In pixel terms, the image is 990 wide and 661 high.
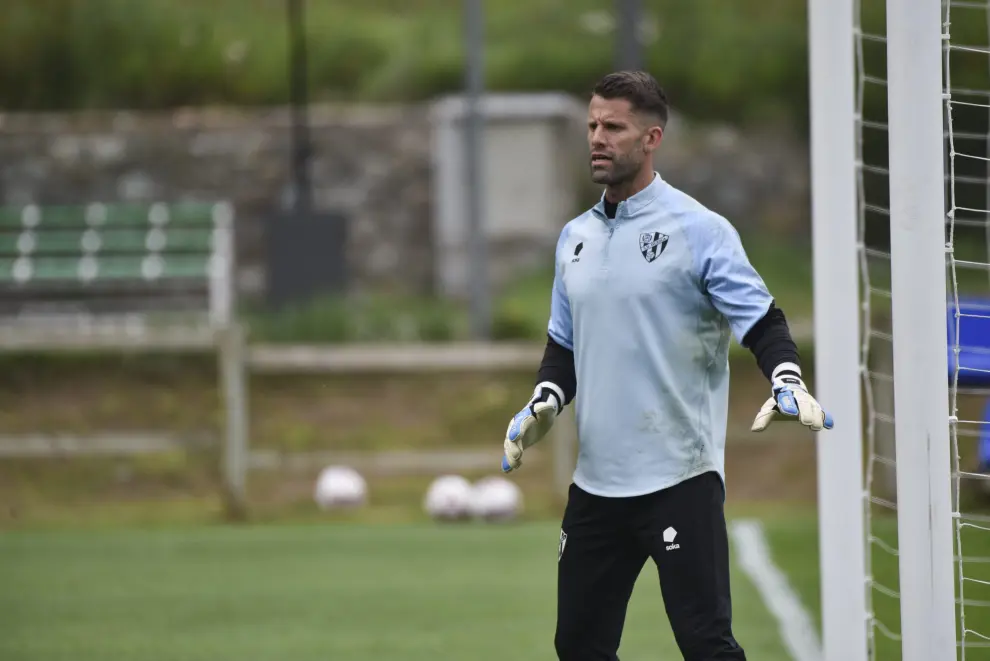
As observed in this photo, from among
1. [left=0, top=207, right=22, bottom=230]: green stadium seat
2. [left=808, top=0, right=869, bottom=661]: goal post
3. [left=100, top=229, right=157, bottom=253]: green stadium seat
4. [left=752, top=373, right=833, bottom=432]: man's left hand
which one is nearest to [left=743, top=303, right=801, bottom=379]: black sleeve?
[left=752, top=373, right=833, bottom=432]: man's left hand

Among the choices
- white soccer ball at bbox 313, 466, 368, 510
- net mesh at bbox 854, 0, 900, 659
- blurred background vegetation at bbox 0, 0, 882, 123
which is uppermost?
blurred background vegetation at bbox 0, 0, 882, 123

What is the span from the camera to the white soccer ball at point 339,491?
11602 mm

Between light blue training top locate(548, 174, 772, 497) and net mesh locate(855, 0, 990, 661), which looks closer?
light blue training top locate(548, 174, 772, 497)

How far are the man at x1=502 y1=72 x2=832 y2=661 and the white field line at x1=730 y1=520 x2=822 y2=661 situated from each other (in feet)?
8.72

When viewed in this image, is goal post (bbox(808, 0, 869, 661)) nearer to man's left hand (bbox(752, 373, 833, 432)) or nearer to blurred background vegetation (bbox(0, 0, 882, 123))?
man's left hand (bbox(752, 373, 833, 432))

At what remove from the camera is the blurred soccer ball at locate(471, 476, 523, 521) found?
10797 mm

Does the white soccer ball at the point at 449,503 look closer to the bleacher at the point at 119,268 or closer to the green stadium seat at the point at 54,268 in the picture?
the bleacher at the point at 119,268

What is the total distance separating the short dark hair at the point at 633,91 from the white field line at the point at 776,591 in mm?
3251

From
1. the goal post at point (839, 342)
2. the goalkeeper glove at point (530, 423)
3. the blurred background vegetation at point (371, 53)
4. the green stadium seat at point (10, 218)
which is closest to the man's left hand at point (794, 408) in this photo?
the goalkeeper glove at point (530, 423)

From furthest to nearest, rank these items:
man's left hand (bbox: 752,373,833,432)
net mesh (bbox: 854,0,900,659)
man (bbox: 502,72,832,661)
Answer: net mesh (bbox: 854,0,900,659) < man (bbox: 502,72,832,661) < man's left hand (bbox: 752,373,833,432)

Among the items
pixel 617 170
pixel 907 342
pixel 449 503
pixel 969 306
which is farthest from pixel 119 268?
pixel 907 342

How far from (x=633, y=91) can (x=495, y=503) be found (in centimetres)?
687

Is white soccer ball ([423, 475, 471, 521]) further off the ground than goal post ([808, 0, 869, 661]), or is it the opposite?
goal post ([808, 0, 869, 661])

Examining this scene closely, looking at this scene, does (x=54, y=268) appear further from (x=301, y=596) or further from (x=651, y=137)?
(x=651, y=137)
